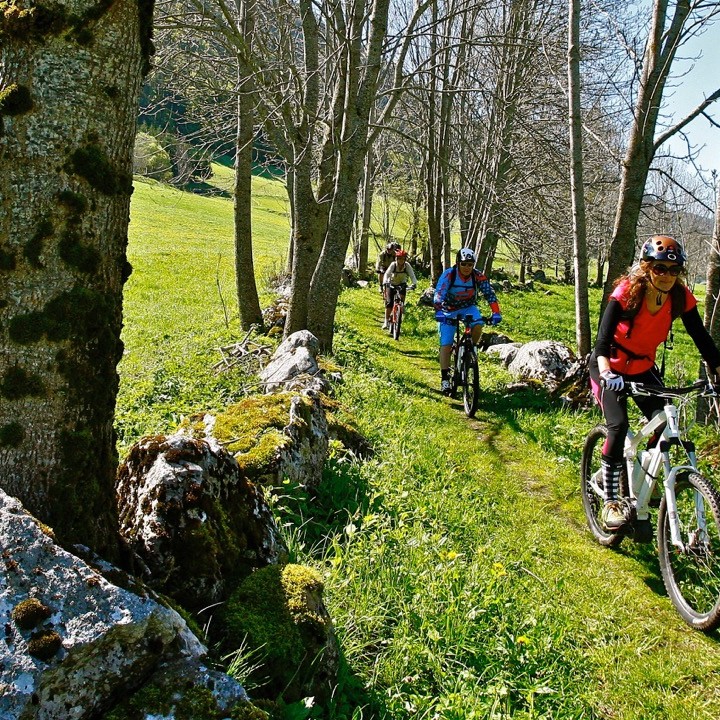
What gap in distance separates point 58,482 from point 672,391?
3.75 metres

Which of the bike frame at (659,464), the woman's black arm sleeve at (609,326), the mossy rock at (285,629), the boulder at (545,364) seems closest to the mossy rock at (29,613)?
the mossy rock at (285,629)

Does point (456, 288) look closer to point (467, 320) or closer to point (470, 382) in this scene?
point (467, 320)

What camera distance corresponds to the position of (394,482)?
17.5ft

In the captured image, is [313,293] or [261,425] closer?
[261,425]

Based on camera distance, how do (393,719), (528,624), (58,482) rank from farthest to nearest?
(528,624) < (393,719) < (58,482)

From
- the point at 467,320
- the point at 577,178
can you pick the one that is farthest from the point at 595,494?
the point at 577,178

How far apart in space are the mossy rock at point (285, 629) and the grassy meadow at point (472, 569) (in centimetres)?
15

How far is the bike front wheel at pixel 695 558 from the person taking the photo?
3.77m

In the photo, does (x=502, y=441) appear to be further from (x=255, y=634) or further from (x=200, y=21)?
(x=200, y=21)

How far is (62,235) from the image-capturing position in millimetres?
2062

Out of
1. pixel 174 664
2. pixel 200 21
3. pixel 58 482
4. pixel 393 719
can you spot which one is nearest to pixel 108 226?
pixel 58 482

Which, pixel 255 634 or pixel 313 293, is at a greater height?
pixel 313 293

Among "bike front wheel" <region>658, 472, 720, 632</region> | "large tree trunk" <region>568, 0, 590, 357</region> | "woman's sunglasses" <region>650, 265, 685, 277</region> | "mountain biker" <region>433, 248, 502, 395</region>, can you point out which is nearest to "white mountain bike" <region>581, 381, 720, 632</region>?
"bike front wheel" <region>658, 472, 720, 632</region>

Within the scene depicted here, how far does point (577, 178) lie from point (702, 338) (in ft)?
16.6
